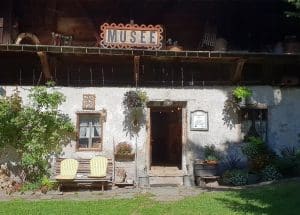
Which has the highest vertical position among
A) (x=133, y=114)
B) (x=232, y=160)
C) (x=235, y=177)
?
(x=133, y=114)

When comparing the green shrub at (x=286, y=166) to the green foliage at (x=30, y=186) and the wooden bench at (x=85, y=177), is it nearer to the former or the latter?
the wooden bench at (x=85, y=177)

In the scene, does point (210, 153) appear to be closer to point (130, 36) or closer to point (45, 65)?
point (130, 36)

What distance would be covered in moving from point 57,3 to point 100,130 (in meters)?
4.50

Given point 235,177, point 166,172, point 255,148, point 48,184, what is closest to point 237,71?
point 255,148

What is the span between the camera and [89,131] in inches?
558

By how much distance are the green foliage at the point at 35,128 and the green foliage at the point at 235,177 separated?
4901mm

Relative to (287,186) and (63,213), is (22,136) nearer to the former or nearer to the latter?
(63,213)

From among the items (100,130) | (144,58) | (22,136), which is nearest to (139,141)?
(100,130)

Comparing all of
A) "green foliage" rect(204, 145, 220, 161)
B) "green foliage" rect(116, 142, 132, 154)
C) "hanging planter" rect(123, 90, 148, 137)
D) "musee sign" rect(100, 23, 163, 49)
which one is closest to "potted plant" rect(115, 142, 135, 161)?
"green foliage" rect(116, 142, 132, 154)

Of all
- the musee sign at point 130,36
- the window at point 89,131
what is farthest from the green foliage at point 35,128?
the musee sign at point 130,36

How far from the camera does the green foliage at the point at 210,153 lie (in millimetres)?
13797

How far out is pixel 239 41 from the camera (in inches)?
604

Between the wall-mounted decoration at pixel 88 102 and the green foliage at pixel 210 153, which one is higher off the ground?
the wall-mounted decoration at pixel 88 102

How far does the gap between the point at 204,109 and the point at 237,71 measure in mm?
1585
